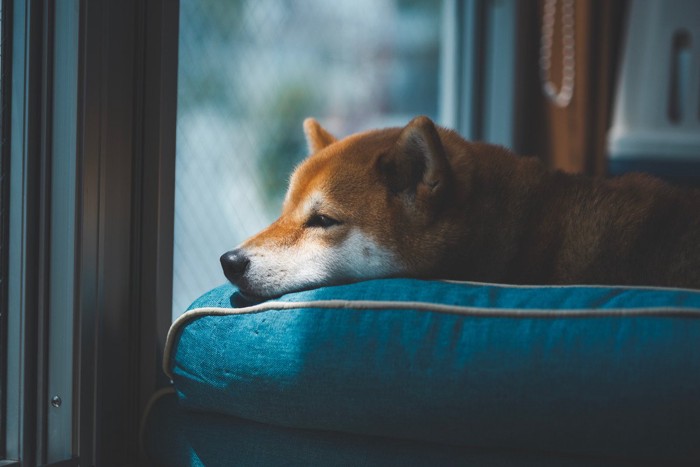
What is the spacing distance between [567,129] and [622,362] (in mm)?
2870

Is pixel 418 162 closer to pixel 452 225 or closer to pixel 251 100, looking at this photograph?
pixel 452 225

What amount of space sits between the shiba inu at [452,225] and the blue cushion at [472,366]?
0.16m

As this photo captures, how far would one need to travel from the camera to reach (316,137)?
6.42 ft

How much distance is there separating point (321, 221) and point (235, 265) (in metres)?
0.22

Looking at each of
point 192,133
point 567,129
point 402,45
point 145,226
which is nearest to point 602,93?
point 567,129

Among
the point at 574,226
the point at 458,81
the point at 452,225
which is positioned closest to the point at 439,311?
the point at 452,225

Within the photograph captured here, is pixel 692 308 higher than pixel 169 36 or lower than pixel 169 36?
lower

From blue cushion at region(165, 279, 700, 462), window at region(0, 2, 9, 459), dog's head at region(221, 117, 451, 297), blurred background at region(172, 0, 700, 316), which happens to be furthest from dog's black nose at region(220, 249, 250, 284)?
blurred background at region(172, 0, 700, 316)

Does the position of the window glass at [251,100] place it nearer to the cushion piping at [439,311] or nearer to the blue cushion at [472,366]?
the cushion piping at [439,311]

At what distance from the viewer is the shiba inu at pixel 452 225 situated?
4.85 ft

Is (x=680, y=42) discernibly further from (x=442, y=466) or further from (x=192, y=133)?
(x=442, y=466)

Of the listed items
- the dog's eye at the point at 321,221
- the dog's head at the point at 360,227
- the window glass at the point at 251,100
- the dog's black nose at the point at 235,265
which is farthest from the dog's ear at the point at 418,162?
the window glass at the point at 251,100

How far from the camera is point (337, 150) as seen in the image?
1718 millimetres

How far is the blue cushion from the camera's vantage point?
112 cm
